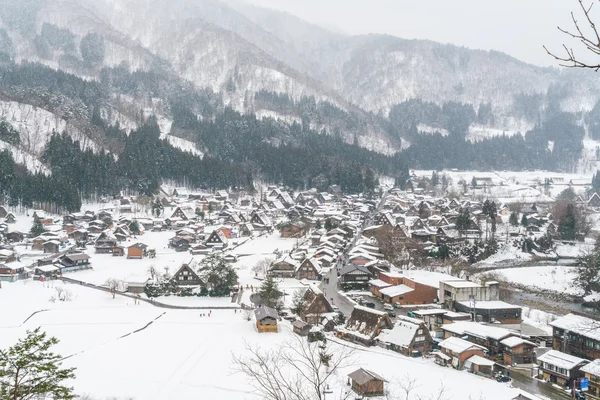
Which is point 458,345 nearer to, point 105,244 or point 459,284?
point 459,284

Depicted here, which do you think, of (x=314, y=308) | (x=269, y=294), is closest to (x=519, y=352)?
(x=314, y=308)

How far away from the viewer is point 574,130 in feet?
399

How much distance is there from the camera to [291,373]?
49.2 feet

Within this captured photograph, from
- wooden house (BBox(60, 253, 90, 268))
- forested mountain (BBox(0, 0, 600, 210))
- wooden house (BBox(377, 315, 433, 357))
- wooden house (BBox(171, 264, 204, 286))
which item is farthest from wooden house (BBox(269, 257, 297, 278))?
forested mountain (BBox(0, 0, 600, 210))

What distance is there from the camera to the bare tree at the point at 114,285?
24.8m

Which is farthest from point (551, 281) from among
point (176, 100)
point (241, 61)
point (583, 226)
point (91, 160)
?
point (241, 61)

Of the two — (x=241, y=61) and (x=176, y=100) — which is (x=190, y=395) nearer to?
(x=176, y=100)

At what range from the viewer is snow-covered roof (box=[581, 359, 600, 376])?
14.1 meters

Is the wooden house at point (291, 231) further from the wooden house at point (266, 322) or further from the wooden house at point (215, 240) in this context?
the wooden house at point (266, 322)

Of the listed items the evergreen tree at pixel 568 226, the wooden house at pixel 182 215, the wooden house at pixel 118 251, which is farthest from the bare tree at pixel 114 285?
the evergreen tree at pixel 568 226

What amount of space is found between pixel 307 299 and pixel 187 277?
820 centimetres

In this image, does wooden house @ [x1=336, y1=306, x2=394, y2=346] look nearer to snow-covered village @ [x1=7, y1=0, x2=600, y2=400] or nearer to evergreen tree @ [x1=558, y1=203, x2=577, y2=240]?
snow-covered village @ [x1=7, y1=0, x2=600, y2=400]

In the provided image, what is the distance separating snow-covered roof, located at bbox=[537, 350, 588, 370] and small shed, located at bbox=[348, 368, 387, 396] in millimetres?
5691

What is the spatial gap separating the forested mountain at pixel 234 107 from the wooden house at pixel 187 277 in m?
23.9
